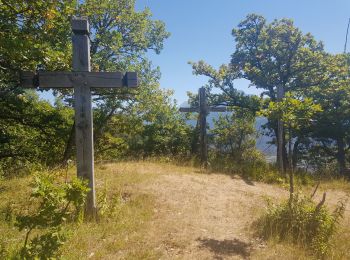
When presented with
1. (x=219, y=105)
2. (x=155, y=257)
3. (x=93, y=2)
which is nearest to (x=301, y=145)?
(x=219, y=105)

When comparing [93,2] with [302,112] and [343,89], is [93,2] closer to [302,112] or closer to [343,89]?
[302,112]

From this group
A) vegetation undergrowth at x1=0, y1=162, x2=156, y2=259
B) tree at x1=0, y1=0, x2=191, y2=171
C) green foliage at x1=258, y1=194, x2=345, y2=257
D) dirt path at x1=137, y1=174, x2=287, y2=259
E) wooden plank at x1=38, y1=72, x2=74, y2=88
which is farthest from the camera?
tree at x1=0, y1=0, x2=191, y2=171

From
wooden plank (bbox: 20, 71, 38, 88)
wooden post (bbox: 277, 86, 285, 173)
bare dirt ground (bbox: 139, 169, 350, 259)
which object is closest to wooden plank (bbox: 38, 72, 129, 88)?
wooden plank (bbox: 20, 71, 38, 88)

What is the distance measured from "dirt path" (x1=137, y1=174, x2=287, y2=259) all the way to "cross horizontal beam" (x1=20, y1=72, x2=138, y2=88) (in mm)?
2831

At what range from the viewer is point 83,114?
21.0 feet

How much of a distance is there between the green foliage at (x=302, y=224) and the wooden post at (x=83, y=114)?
3.35m

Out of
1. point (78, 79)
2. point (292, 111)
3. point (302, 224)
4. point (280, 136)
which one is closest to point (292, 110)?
point (292, 111)

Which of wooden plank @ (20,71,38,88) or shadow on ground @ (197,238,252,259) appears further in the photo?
wooden plank @ (20,71,38,88)

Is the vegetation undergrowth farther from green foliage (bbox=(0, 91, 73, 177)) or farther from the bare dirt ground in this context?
green foliage (bbox=(0, 91, 73, 177))

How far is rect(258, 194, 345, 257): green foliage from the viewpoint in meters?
5.63

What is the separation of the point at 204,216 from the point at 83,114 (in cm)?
323

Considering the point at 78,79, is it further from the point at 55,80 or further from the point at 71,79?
the point at 55,80

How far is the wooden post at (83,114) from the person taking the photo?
20.9 ft

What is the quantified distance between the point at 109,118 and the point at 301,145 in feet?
39.4
